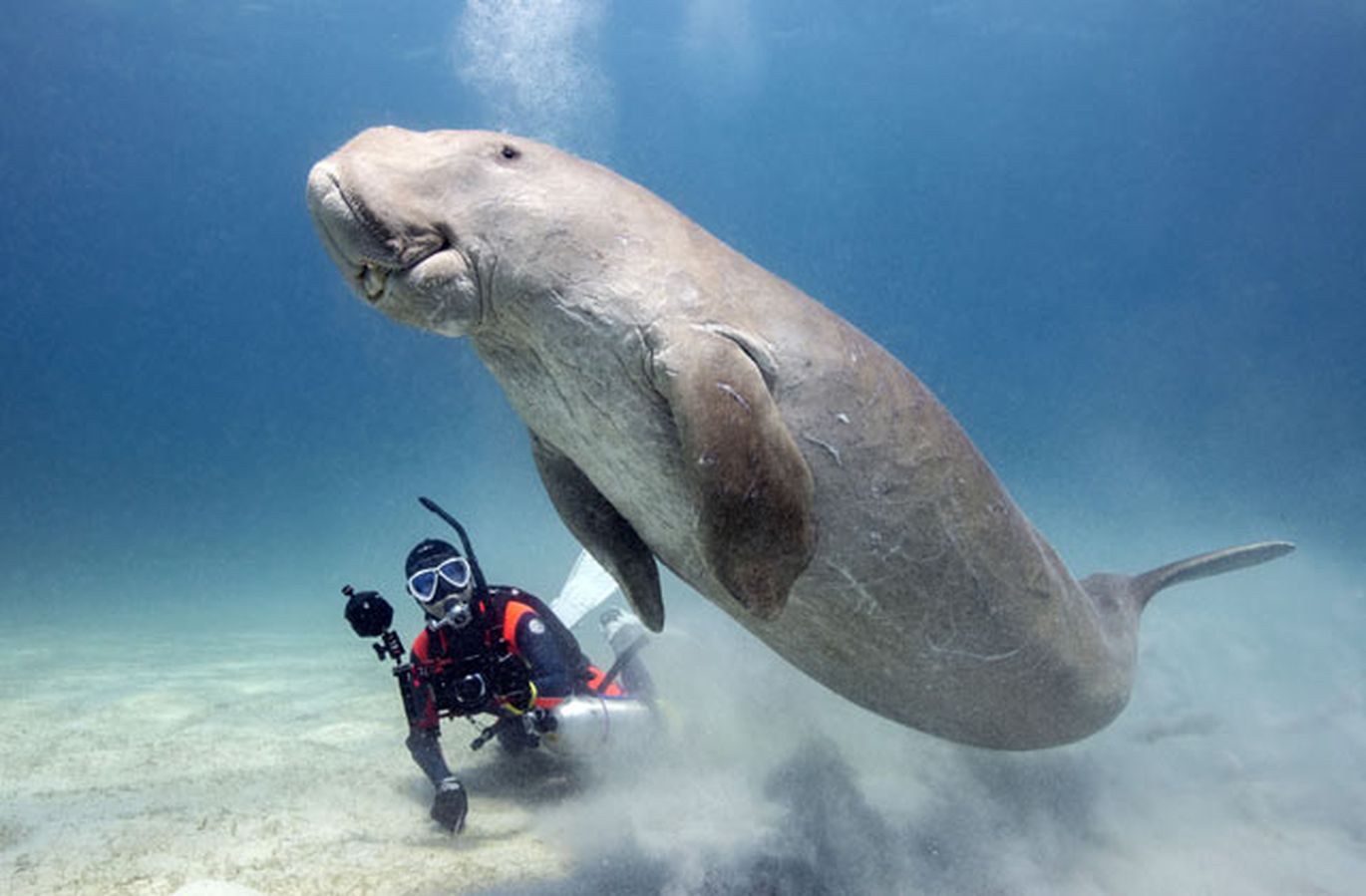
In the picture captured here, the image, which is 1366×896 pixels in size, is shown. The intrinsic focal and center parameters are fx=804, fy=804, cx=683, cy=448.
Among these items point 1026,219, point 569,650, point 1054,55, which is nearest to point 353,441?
point 1026,219

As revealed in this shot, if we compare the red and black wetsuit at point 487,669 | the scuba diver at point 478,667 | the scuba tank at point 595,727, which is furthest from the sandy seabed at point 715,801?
the red and black wetsuit at point 487,669

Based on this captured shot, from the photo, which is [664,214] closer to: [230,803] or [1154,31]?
[230,803]

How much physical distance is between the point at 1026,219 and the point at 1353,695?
82.7 meters

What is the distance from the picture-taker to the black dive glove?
13.8 ft

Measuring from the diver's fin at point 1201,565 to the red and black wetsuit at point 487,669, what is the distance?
10.9 ft

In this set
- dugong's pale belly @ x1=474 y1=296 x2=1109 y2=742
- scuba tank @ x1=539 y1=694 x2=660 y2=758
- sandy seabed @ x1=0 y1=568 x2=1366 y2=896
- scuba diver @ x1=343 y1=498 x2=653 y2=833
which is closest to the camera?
dugong's pale belly @ x1=474 y1=296 x2=1109 y2=742

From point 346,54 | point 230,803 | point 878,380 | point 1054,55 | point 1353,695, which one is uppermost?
point 346,54

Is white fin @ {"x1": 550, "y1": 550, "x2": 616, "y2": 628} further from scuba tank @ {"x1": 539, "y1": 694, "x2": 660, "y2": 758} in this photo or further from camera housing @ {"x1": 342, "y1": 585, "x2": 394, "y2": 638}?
camera housing @ {"x1": 342, "y1": 585, "x2": 394, "y2": 638}

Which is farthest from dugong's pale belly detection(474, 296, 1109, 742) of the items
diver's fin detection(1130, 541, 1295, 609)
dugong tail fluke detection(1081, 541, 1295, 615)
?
diver's fin detection(1130, 541, 1295, 609)

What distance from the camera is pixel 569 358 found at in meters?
2.29

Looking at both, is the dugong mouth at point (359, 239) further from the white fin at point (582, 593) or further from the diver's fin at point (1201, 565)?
the white fin at point (582, 593)

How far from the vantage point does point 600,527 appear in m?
3.15

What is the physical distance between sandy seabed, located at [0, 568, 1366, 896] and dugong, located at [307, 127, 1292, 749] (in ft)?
3.39

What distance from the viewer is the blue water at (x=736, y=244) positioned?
47.0 m
